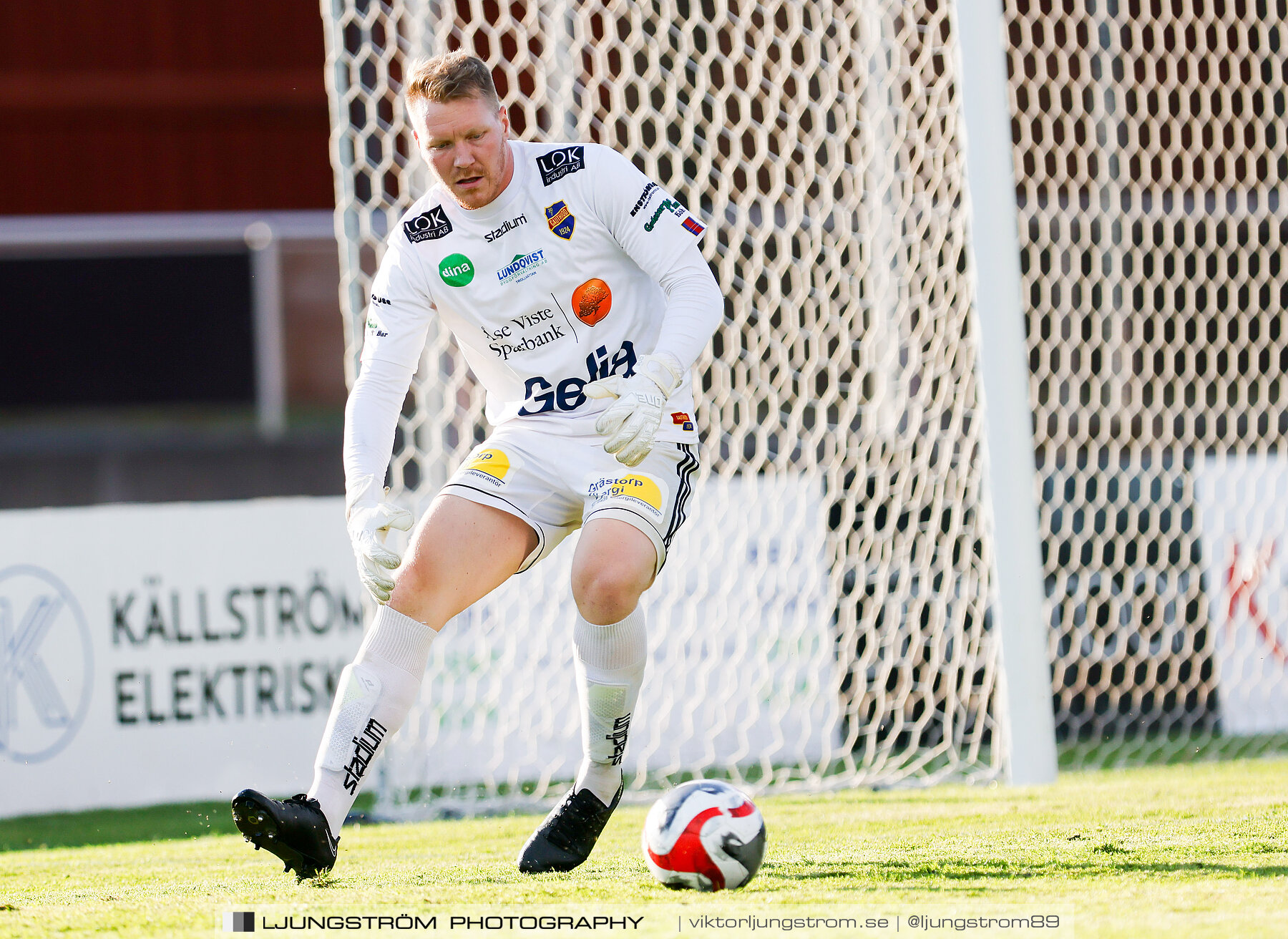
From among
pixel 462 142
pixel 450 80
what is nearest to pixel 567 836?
pixel 462 142

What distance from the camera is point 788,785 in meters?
5.32

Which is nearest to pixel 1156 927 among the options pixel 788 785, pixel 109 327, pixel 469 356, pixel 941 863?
pixel 941 863

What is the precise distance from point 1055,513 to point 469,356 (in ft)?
11.8

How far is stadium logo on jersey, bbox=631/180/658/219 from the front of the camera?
3350 mm

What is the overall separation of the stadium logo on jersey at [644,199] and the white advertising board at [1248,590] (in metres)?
3.69

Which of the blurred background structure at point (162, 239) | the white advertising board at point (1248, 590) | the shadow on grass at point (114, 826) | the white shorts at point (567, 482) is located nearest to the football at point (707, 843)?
the white shorts at point (567, 482)

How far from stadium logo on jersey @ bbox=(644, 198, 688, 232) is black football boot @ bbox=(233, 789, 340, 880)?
1.42 m

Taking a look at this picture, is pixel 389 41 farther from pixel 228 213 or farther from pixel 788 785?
pixel 228 213

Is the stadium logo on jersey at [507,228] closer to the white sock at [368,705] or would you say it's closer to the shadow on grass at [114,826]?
the white sock at [368,705]

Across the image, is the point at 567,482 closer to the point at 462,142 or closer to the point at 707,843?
the point at 462,142

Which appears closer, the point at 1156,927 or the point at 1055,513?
the point at 1156,927

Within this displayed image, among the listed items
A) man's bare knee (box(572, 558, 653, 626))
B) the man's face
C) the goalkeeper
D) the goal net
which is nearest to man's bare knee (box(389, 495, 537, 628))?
the goalkeeper

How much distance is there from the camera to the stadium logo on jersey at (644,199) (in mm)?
3350

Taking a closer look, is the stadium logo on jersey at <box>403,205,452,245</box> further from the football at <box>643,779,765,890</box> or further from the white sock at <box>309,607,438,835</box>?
the football at <box>643,779,765,890</box>
